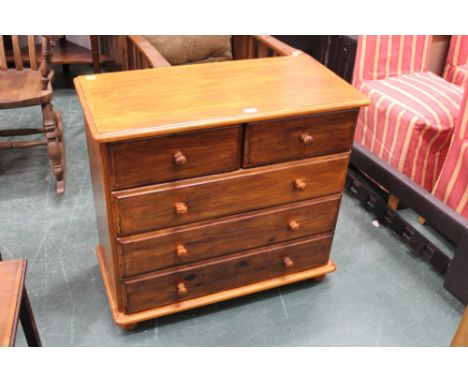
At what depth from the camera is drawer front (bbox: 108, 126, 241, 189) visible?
146 centimetres

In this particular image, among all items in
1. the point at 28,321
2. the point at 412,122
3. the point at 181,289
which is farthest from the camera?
the point at 412,122

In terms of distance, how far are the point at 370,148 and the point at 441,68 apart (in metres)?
0.93

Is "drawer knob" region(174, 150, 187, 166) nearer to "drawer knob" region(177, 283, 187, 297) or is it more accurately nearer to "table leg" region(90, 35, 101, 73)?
"drawer knob" region(177, 283, 187, 297)

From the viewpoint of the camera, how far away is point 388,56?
272cm

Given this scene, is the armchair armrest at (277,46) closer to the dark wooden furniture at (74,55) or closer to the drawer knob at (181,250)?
the drawer knob at (181,250)

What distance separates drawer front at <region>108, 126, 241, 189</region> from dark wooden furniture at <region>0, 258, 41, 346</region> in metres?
0.39

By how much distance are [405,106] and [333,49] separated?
793 mm

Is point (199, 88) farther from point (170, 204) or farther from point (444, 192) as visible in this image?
point (444, 192)

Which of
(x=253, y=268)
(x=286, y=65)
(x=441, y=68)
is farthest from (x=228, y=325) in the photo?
(x=441, y=68)

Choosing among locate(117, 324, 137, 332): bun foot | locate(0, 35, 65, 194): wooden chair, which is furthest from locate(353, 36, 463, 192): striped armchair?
locate(0, 35, 65, 194): wooden chair

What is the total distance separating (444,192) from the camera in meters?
2.28

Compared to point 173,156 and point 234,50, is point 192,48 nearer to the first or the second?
point 234,50

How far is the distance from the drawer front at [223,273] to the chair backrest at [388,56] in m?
1.15

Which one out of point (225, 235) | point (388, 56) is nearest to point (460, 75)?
point (388, 56)
